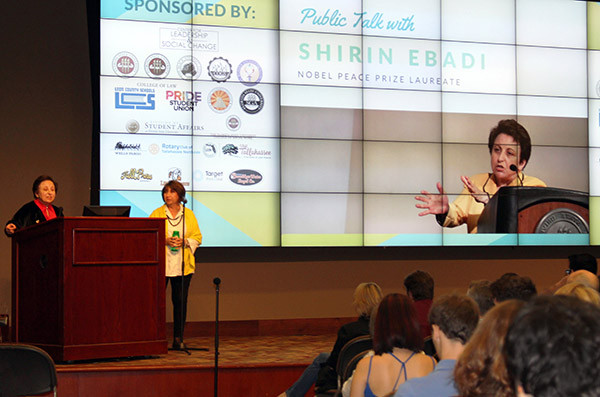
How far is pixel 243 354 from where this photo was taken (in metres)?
5.72

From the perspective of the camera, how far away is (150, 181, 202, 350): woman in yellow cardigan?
18.3 feet

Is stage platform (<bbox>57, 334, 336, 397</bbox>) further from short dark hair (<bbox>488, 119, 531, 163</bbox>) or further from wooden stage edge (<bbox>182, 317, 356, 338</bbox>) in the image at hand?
short dark hair (<bbox>488, 119, 531, 163</bbox>)

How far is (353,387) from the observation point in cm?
278

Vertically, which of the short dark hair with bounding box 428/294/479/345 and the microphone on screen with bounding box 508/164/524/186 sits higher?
the microphone on screen with bounding box 508/164/524/186

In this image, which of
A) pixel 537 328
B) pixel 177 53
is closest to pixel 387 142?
pixel 177 53

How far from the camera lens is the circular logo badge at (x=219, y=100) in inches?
270

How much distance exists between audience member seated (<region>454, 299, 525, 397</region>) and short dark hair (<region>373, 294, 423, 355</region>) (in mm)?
1500

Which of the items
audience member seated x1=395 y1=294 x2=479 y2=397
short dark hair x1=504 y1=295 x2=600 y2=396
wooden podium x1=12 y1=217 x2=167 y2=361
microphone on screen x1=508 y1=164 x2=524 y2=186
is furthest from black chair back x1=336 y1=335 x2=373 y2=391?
microphone on screen x1=508 y1=164 x2=524 y2=186

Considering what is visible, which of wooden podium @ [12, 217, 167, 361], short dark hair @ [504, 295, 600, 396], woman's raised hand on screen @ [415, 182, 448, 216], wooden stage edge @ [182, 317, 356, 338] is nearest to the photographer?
short dark hair @ [504, 295, 600, 396]

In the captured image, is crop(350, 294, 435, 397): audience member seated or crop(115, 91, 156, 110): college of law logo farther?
crop(115, 91, 156, 110): college of law logo

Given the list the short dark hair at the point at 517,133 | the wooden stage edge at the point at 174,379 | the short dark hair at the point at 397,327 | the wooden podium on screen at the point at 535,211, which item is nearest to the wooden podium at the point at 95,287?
the wooden stage edge at the point at 174,379

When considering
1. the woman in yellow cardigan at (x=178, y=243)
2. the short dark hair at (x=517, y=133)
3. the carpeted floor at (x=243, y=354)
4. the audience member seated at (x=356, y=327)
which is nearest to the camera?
the audience member seated at (x=356, y=327)

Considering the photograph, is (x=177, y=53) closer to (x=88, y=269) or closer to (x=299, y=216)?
(x=299, y=216)

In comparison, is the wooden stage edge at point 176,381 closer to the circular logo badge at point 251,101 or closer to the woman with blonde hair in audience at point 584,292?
the woman with blonde hair in audience at point 584,292
